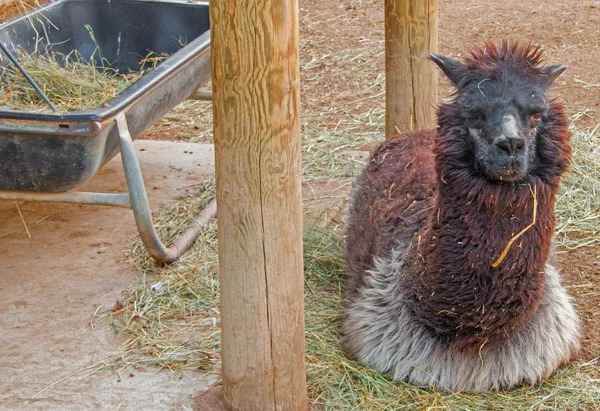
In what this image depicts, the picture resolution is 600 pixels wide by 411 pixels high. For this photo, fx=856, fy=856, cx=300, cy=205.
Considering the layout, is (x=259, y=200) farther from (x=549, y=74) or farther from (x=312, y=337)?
(x=549, y=74)

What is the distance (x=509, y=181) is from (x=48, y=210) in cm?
335

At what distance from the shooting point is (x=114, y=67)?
6.31 metres

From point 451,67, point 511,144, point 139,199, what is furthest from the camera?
point 139,199

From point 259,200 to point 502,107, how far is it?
41.8 inches

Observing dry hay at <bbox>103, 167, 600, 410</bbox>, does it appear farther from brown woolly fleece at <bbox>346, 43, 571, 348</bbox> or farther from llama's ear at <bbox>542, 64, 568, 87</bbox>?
llama's ear at <bbox>542, 64, 568, 87</bbox>

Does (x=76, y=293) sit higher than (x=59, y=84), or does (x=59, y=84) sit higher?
(x=59, y=84)

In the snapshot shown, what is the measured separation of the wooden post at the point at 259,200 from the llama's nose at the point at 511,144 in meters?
0.78

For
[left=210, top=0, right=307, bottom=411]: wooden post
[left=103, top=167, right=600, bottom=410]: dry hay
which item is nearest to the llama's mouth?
[left=210, top=0, right=307, bottom=411]: wooden post

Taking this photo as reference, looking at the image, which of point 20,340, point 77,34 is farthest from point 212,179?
point 20,340

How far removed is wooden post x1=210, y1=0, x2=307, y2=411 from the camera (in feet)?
9.45

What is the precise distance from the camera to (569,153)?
11.4ft

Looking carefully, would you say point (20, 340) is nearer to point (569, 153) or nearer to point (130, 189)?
point (130, 189)

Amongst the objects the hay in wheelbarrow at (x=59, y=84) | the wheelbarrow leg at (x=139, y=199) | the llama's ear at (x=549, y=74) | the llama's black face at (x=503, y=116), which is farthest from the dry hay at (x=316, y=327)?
the llama's ear at (x=549, y=74)

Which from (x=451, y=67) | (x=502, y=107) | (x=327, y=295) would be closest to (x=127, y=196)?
(x=327, y=295)
